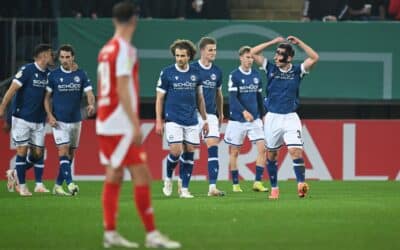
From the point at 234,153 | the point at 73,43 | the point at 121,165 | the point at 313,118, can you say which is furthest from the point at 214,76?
the point at 121,165

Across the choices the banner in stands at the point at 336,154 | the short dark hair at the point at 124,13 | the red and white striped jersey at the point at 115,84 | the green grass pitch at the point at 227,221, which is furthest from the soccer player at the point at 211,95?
the short dark hair at the point at 124,13

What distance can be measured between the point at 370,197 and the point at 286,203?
2.19 meters

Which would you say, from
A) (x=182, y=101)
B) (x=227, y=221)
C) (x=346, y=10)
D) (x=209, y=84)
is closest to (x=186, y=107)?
(x=182, y=101)

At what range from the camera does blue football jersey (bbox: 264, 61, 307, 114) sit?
1734cm

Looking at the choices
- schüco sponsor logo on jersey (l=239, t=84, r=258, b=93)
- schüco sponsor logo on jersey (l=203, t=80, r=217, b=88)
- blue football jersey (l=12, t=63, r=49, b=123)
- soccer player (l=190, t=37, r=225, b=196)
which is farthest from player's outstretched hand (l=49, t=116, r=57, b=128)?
schüco sponsor logo on jersey (l=239, t=84, r=258, b=93)

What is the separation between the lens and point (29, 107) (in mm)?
18359

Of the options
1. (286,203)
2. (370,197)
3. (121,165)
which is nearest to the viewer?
(121,165)

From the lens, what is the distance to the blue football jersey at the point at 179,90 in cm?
1738

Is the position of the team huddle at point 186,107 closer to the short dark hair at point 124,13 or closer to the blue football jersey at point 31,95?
the blue football jersey at point 31,95

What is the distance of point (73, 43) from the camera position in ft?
73.4

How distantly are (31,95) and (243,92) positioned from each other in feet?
12.5

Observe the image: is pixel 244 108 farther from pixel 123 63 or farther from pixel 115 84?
pixel 123 63

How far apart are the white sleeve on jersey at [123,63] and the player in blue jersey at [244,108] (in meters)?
9.12

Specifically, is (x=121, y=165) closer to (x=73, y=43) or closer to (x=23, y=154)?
→ (x=23, y=154)
